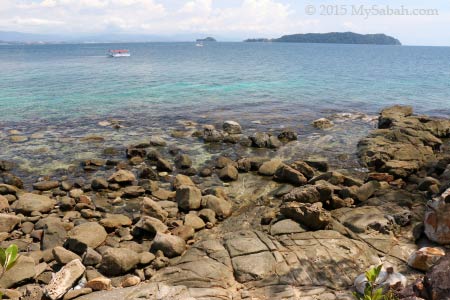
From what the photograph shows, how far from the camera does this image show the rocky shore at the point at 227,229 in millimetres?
9102

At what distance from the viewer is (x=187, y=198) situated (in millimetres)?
14875

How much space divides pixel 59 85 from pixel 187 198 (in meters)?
44.1

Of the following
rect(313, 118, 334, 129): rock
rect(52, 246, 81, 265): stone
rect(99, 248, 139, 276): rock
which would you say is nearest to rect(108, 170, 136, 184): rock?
rect(52, 246, 81, 265): stone

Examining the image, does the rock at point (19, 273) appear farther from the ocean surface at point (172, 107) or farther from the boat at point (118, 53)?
the boat at point (118, 53)

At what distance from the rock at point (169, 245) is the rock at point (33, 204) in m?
5.94

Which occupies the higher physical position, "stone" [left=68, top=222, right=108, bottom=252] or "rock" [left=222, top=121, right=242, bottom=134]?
"rock" [left=222, top=121, right=242, bottom=134]

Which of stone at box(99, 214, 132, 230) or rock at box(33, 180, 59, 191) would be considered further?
rock at box(33, 180, 59, 191)

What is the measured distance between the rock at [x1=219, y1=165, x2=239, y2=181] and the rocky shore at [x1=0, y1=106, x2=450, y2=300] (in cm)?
7

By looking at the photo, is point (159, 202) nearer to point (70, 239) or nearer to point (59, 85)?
point (70, 239)

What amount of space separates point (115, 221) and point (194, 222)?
116 inches

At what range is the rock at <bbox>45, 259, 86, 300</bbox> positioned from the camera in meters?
8.99

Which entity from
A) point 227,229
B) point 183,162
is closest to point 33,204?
point 183,162

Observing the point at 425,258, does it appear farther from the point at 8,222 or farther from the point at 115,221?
the point at 8,222

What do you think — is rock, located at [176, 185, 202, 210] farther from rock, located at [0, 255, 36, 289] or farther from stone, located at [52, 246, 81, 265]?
rock, located at [0, 255, 36, 289]
